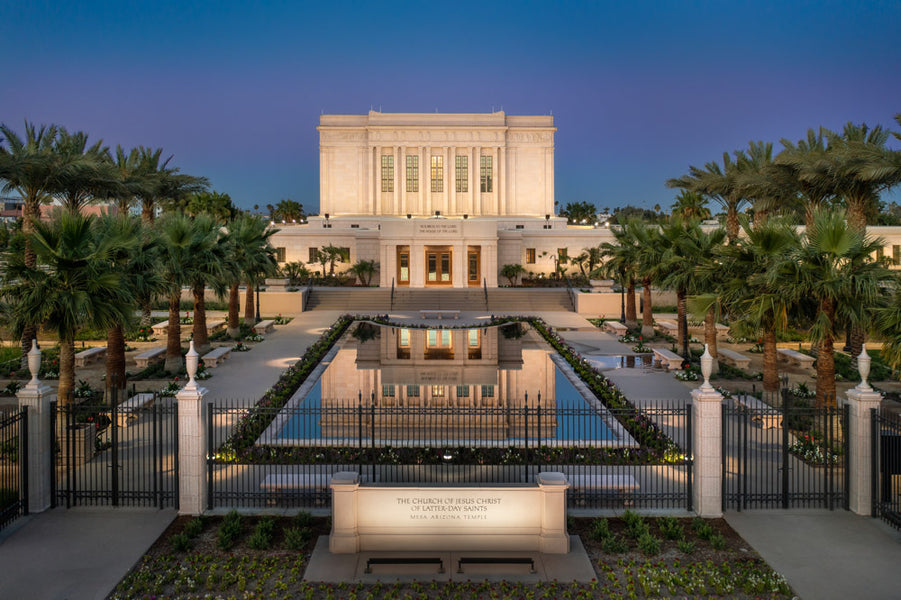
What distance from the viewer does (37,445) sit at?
973cm

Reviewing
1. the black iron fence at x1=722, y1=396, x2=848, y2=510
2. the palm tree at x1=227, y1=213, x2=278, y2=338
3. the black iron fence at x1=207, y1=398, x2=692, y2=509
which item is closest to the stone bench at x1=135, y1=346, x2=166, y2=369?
the palm tree at x1=227, y1=213, x2=278, y2=338

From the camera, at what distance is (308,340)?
86.8ft

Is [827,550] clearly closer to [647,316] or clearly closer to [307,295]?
[647,316]

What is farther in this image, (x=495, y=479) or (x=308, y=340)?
(x=308, y=340)

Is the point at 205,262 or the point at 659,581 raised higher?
the point at 205,262

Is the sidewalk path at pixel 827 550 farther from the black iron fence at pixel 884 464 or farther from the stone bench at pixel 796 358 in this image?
the stone bench at pixel 796 358

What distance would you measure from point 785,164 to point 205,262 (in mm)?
19637

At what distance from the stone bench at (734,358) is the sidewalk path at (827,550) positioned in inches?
438

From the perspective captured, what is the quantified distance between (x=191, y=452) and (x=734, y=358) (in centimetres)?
1695

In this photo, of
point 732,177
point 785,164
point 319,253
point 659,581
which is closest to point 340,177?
point 319,253

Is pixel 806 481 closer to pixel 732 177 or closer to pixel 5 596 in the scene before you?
pixel 5 596

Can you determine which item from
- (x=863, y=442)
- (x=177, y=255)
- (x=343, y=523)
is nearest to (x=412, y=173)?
(x=177, y=255)

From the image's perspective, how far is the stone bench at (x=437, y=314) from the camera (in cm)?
3456

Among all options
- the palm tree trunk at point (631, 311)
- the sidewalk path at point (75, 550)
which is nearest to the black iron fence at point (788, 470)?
the sidewalk path at point (75, 550)
